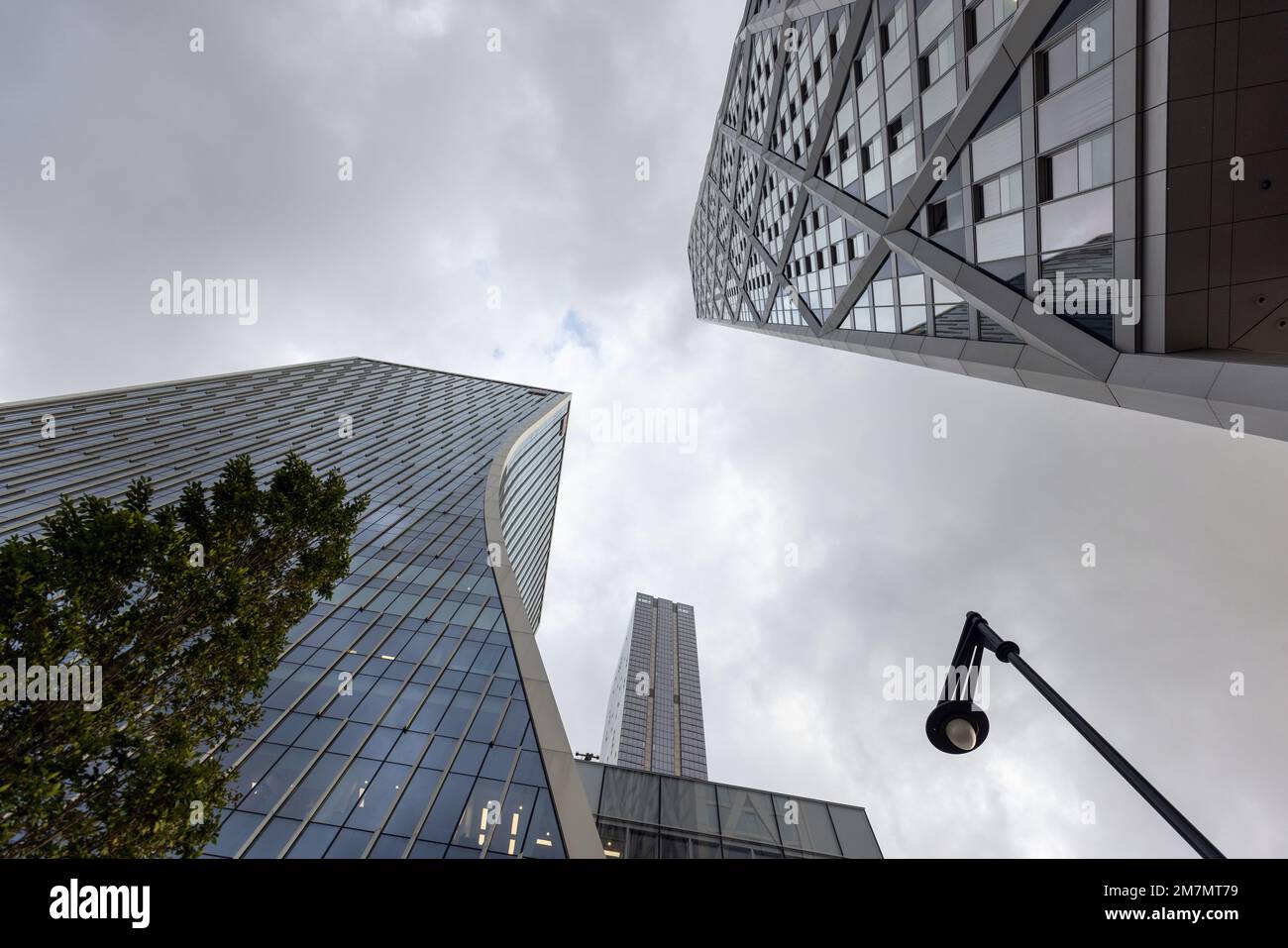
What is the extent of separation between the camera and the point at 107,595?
8.24 m

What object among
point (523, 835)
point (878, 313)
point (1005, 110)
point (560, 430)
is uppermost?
point (1005, 110)

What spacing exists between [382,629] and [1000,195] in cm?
2579

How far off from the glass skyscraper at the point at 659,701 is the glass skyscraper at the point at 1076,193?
87610 millimetres

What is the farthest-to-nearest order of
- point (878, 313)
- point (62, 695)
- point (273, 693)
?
point (878, 313), point (273, 693), point (62, 695)

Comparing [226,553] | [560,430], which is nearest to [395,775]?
[226,553]

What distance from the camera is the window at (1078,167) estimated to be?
36.2 feet

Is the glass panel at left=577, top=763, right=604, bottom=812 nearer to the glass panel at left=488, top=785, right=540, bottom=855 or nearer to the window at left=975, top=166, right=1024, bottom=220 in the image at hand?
the glass panel at left=488, top=785, right=540, bottom=855

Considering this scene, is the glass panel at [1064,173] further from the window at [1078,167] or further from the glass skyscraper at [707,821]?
the glass skyscraper at [707,821]

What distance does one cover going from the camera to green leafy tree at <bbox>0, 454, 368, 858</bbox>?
22.3 feet

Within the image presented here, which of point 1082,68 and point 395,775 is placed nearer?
point 1082,68

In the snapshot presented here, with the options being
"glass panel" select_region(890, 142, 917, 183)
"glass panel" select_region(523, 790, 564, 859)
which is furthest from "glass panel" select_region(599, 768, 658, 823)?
"glass panel" select_region(890, 142, 917, 183)

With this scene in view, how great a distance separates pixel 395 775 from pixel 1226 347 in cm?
2197

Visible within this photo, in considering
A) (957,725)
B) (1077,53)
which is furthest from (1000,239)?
(957,725)
